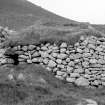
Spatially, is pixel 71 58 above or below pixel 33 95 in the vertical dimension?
above

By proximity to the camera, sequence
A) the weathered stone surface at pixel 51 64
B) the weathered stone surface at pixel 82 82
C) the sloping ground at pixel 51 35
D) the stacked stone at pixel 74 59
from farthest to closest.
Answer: the sloping ground at pixel 51 35
the weathered stone surface at pixel 51 64
the stacked stone at pixel 74 59
the weathered stone surface at pixel 82 82

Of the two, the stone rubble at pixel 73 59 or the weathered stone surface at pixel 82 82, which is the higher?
the stone rubble at pixel 73 59

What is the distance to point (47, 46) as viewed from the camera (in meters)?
12.9

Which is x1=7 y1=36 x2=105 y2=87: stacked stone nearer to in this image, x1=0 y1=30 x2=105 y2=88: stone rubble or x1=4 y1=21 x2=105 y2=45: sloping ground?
x1=0 y1=30 x2=105 y2=88: stone rubble

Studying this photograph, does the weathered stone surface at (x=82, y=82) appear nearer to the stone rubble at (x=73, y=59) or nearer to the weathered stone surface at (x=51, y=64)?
the stone rubble at (x=73, y=59)

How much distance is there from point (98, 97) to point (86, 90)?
1.20m

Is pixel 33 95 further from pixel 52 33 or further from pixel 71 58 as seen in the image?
pixel 52 33

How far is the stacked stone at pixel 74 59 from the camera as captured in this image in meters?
11.6

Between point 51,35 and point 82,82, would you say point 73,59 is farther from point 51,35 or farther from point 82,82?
point 51,35

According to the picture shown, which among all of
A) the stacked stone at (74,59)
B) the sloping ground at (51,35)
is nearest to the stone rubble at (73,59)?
the stacked stone at (74,59)

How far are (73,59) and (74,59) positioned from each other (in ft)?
0.17

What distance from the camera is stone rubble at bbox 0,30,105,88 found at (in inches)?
458

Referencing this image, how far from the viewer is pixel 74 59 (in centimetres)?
1210

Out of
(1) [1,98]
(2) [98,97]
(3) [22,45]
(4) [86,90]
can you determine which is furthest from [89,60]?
(1) [1,98]
